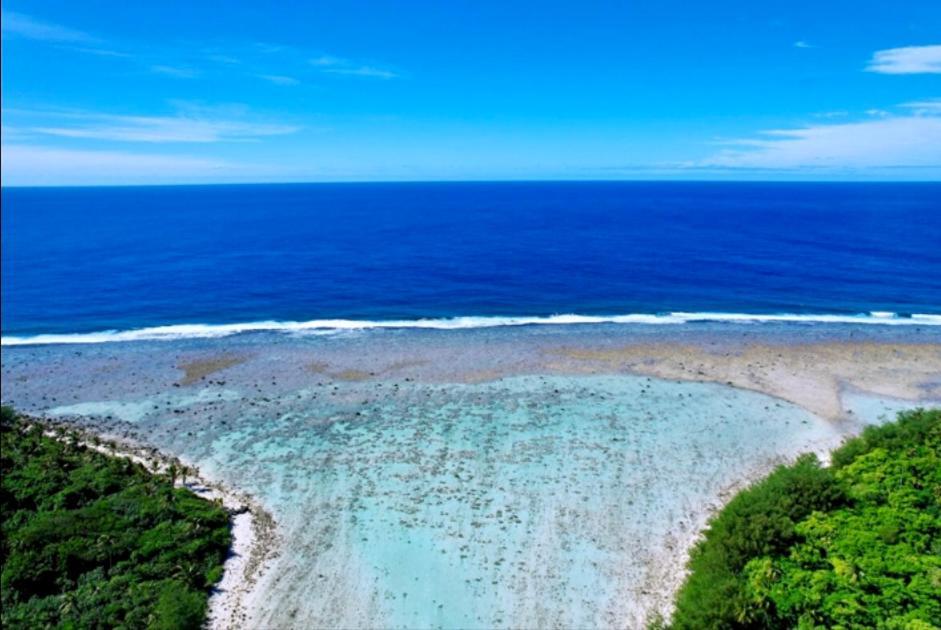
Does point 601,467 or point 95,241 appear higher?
point 95,241

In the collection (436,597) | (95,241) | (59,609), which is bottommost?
(436,597)

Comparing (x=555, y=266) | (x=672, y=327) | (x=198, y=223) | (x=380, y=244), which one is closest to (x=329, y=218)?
(x=198, y=223)

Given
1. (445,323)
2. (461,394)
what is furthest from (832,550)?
(445,323)

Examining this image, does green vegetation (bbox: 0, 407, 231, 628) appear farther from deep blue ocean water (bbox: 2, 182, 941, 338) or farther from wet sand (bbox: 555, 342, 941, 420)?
deep blue ocean water (bbox: 2, 182, 941, 338)

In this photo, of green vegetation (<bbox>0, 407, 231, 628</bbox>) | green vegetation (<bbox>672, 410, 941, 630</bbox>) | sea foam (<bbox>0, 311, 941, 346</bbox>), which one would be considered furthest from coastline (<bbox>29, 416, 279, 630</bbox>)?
sea foam (<bbox>0, 311, 941, 346</bbox>)

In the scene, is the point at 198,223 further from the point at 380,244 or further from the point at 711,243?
the point at 711,243

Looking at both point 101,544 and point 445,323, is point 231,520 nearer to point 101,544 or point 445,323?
point 101,544

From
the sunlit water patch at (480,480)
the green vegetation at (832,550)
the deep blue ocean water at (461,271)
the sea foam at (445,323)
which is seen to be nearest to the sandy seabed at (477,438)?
the sunlit water patch at (480,480)

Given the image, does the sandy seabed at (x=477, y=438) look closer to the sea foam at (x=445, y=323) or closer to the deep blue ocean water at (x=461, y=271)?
the sea foam at (x=445, y=323)
